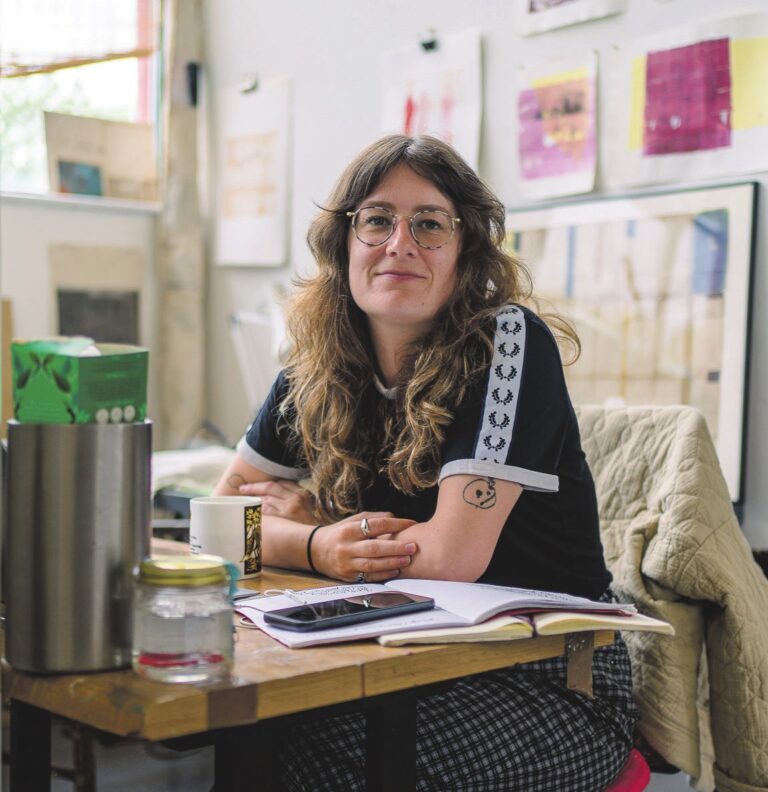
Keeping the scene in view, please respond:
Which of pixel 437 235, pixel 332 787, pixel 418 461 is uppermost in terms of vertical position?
pixel 437 235

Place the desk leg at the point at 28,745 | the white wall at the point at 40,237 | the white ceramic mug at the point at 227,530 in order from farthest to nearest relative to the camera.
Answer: the white wall at the point at 40,237 < the white ceramic mug at the point at 227,530 < the desk leg at the point at 28,745

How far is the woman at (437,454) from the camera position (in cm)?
130

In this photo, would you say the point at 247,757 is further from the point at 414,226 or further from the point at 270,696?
the point at 414,226

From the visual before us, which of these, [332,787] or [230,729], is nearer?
[230,729]

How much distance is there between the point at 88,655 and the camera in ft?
3.04

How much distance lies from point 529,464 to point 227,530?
16.0 inches

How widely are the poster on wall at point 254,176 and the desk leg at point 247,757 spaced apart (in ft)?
8.89

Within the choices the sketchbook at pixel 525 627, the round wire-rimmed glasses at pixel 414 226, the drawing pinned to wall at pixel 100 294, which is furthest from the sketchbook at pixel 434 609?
the drawing pinned to wall at pixel 100 294

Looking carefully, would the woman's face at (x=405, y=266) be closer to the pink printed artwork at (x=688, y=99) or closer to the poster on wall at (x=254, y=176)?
the pink printed artwork at (x=688, y=99)

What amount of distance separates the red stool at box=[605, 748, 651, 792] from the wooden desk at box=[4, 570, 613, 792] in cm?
34

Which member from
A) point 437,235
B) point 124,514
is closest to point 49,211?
point 437,235

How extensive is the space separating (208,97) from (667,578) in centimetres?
285

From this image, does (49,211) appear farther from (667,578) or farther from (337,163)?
(667,578)

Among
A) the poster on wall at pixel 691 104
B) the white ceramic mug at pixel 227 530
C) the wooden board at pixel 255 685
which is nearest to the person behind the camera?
the wooden board at pixel 255 685
